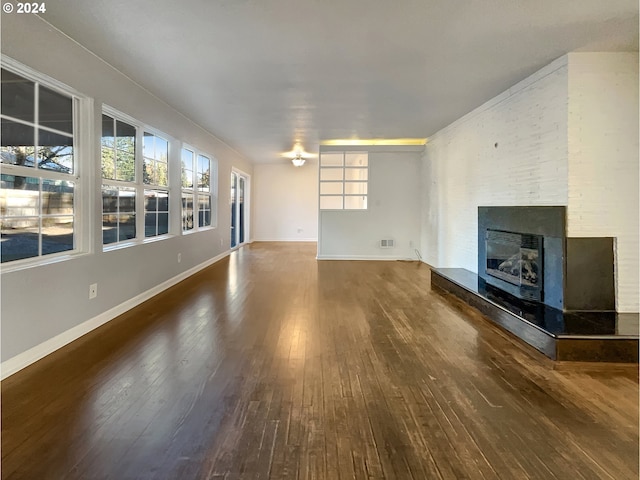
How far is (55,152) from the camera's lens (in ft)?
9.92

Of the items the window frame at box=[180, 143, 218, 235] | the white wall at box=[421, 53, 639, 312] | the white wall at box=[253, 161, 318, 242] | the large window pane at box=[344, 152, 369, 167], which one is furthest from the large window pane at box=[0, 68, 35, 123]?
the white wall at box=[253, 161, 318, 242]

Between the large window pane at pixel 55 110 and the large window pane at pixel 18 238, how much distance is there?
835 millimetres

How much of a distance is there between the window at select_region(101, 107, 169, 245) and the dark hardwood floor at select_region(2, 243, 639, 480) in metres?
1.20

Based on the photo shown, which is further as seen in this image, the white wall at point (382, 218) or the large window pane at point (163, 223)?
the white wall at point (382, 218)

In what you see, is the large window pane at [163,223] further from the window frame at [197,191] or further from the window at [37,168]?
the window at [37,168]

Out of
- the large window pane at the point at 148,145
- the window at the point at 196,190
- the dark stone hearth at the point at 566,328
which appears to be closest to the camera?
the dark stone hearth at the point at 566,328

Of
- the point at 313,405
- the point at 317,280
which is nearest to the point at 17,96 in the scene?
the point at 313,405

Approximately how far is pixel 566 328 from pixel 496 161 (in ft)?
8.47

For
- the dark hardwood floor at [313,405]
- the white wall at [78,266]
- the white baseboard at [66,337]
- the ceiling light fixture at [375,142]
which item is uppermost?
the ceiling light fixture at [375,142]

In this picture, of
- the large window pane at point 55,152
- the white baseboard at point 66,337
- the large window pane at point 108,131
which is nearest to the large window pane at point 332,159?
the white baseboard at point 66,337

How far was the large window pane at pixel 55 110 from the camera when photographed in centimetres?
289

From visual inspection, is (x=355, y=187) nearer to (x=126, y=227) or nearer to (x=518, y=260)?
(x=518, y=260)

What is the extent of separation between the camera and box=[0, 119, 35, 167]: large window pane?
254 cm

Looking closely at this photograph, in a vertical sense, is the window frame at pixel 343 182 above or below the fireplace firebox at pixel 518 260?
above
